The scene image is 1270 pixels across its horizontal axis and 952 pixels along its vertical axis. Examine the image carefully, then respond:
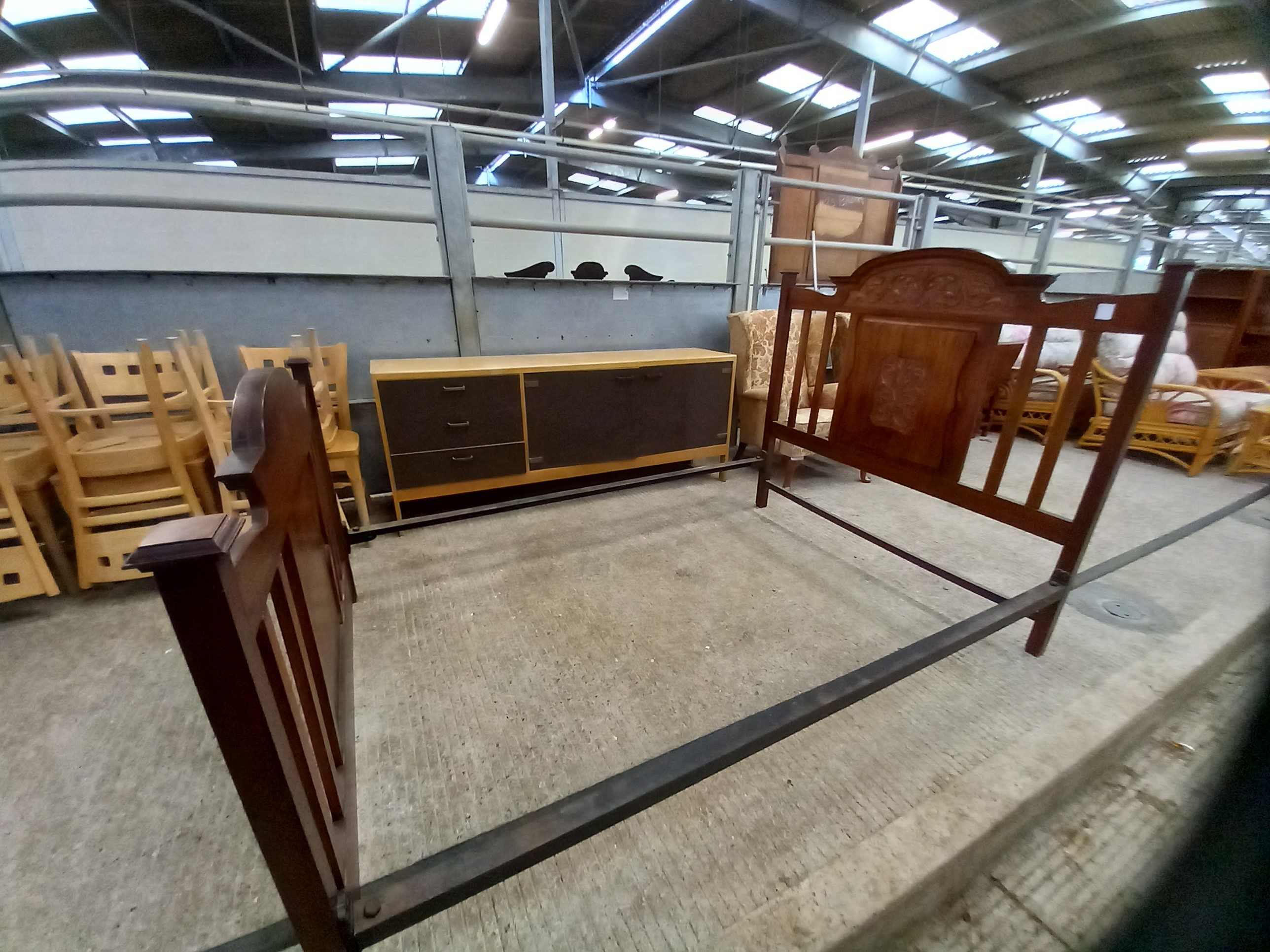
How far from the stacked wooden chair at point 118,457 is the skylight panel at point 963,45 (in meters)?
6.40

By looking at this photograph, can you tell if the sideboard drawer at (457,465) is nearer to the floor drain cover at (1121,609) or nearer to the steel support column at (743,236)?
the steel support column at (743,236)

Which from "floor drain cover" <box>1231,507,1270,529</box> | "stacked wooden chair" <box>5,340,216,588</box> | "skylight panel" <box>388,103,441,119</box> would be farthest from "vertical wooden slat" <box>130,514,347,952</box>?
"skylight panel" <box>388,103,441,119</box>

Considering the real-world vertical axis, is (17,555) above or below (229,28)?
below

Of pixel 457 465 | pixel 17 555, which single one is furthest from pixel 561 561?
pixel 17 555

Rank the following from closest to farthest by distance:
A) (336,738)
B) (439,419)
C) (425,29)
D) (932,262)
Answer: (336,738)
(932,262)
(439,419)
(425,29)

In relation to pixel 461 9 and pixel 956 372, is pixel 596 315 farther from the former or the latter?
pixel 461 9

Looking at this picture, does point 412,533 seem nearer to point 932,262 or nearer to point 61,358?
point 61,358

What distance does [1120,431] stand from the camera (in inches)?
44.7

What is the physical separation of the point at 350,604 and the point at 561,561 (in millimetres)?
754

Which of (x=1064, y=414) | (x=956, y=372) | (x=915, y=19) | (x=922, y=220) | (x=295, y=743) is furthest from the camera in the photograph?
(x=915, y=19)

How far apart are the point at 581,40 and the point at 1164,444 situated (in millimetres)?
5912

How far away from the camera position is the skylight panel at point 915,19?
13.7 feet

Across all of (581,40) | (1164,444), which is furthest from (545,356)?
(581,40)

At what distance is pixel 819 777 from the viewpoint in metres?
1.06
